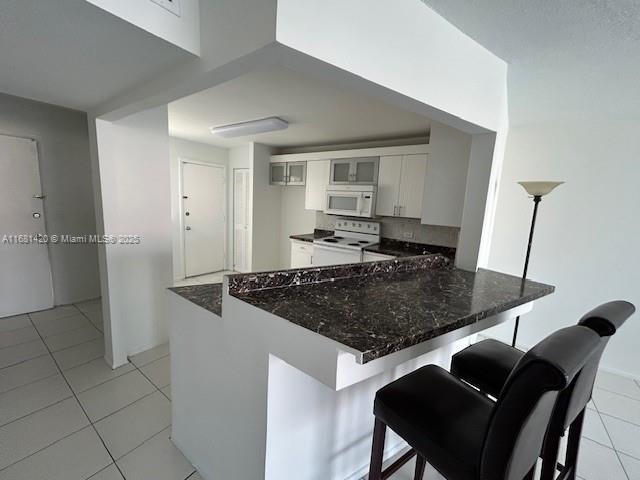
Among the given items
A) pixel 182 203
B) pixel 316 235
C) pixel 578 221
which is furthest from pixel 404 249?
pixel 182 203

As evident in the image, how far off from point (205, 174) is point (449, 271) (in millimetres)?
4159

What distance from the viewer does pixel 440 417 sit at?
3.26 ft

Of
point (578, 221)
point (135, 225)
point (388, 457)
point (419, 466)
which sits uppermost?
point (578, 221)

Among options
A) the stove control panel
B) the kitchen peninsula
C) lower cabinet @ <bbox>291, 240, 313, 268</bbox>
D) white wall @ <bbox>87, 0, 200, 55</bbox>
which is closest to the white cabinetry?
the stove control panel

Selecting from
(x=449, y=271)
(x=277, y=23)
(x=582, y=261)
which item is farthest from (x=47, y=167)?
(x=582, y=261)

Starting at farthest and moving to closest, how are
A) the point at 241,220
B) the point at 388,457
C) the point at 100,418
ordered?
the point at 241,220 < the point at 100,418 < the point at 388,457

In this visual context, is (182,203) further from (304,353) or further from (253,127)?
(304,353)

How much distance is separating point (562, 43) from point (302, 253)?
132 inches

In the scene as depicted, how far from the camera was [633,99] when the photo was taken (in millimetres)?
1979

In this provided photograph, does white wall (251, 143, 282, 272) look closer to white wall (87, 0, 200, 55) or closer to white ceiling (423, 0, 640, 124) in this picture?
white wall (87, 0, 200, 55)

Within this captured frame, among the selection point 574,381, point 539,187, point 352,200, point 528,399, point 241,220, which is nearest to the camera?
point 528,399

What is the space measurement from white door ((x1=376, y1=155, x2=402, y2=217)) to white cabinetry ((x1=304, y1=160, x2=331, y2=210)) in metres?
0.80

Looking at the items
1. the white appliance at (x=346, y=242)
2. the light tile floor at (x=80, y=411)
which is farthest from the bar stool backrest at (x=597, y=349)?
the white appliance at (x=346, y=242)

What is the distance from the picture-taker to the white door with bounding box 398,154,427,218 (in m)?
3.20
